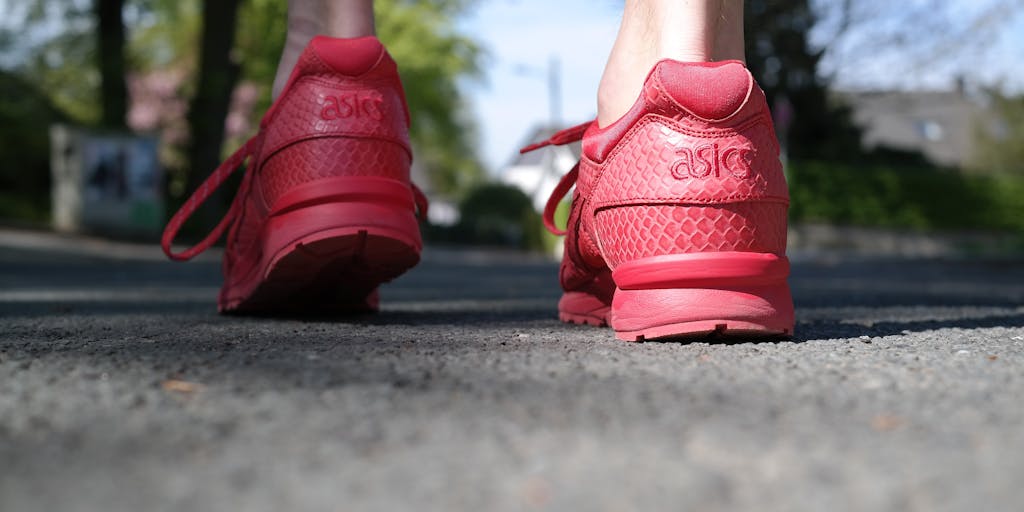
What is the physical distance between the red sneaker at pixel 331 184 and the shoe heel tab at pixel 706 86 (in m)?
0.67

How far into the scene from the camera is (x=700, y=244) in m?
→ 1.72

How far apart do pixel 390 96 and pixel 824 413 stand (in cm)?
147

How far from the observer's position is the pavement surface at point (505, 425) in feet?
2.38

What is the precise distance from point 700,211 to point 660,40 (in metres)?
0.40

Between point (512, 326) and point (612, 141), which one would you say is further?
point (512, 326)

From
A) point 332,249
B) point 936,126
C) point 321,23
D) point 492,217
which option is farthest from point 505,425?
point 936,126

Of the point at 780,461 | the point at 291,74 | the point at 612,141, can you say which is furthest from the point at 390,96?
the point at 780,461

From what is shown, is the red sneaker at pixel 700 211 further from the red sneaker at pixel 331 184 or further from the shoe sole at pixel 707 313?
the red sneaker at pixel 331 184

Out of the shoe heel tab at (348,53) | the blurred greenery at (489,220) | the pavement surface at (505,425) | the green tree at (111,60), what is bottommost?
the pavement surface at (505,425)

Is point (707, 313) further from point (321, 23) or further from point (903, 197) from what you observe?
point (903, 197)

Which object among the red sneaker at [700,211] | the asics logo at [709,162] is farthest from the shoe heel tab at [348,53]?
the asics logo at [709,162]

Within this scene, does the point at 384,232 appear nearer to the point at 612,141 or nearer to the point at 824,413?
the point at 612,141

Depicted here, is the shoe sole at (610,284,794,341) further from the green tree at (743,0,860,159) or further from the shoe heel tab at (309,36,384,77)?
the green tree at (743,0,860,159)

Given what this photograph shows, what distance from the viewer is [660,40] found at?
75.6 inches
